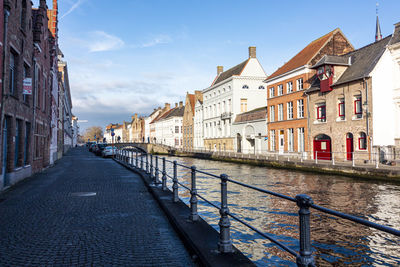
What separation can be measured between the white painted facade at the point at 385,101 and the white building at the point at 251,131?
1710 centimetres

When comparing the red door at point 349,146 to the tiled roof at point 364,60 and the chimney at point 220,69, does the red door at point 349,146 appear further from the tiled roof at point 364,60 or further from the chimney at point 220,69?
the chimney at point 220,69

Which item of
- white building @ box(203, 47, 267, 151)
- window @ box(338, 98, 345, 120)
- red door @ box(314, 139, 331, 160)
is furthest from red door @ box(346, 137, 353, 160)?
white building @ box(203, 47, 267, 151)

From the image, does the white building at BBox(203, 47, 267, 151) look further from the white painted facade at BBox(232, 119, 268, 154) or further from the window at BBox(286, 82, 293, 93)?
the window at BBox(286, 82, 293, 93)

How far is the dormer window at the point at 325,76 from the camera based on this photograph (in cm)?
2819

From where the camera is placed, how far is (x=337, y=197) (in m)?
13.0

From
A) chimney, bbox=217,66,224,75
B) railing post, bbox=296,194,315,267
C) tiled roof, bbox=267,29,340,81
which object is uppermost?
chimney, bbox=217,66,224,75

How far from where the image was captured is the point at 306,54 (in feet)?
115

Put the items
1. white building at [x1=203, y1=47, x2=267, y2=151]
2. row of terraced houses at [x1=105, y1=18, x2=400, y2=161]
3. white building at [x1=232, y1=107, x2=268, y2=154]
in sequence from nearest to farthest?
row of terraced houses at [x1=105, y1=18, x2=400, y2=161]
white building at [x1=232, y1=107, x2=268, y2=154]
white building at [x1=203, y1=47, x2=267, y2=151]

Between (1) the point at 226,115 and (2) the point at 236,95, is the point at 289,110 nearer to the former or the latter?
(2) the point at 236,95

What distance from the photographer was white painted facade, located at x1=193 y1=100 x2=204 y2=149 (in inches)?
2477

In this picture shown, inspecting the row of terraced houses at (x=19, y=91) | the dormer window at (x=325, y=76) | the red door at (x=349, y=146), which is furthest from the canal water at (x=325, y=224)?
the dormer window at (x=325, y=76)

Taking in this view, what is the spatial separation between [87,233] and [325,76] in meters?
27.8

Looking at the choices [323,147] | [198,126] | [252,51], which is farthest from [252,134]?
[198,126]

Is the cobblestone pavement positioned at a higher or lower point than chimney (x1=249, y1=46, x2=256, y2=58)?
lower
